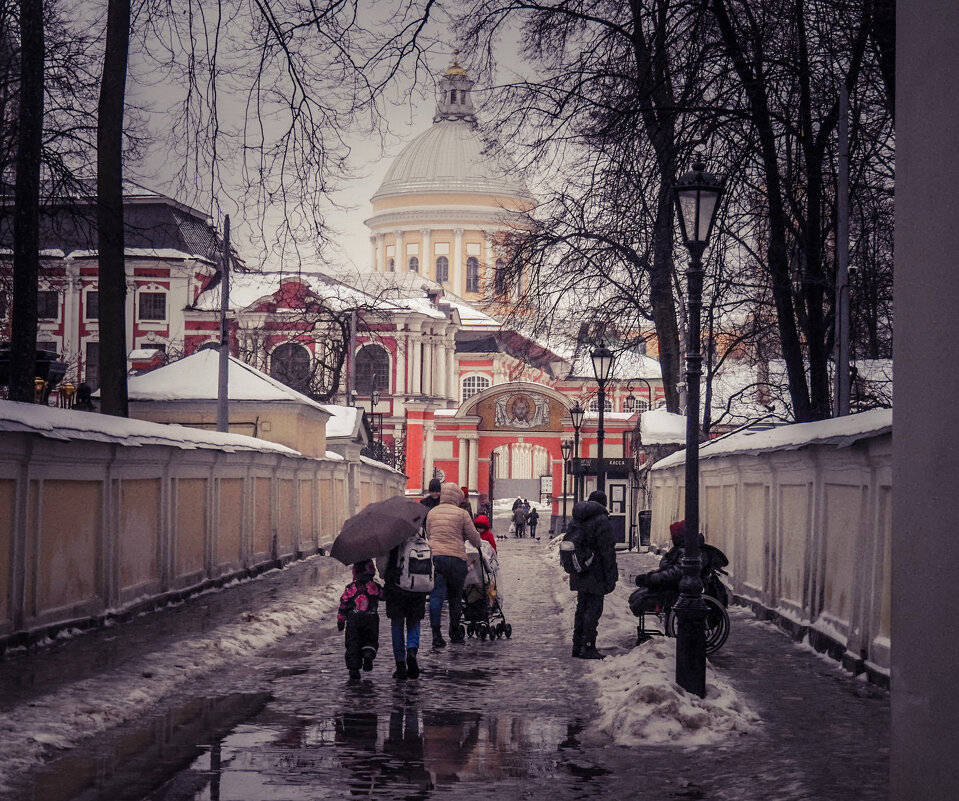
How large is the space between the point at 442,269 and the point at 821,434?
101828 mm

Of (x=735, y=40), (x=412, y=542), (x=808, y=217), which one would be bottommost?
(x=412, y=542)

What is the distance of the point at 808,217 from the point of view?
20.0 metres

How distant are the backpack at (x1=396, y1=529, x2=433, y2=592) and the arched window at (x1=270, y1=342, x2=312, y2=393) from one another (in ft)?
141

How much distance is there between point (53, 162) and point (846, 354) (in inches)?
469

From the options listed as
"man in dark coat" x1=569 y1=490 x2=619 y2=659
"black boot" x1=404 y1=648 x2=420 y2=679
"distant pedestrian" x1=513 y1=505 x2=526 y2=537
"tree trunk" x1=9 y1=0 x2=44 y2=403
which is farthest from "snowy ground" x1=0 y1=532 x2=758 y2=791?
"distant pedestrian" x1=513 y1=505 x2=526 y2=537

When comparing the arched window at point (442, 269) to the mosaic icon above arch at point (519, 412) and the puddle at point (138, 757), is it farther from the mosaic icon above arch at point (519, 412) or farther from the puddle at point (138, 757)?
the puddle at point (138, 757)

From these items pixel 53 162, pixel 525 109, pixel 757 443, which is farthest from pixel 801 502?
pixel 53 162

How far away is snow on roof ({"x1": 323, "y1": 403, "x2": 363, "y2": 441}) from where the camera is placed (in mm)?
47531

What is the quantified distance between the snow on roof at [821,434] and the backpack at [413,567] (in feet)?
11.8

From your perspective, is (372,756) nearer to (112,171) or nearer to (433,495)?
(433,495)

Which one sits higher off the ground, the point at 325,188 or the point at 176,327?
the point at 176,327

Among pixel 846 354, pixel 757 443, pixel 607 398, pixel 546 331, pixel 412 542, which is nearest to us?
pixel 412 542

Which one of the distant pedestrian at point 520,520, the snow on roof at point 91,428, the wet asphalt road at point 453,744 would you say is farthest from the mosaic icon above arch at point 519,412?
the wet asphalt road at point 453,744

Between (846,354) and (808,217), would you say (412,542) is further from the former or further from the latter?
(846,354)
